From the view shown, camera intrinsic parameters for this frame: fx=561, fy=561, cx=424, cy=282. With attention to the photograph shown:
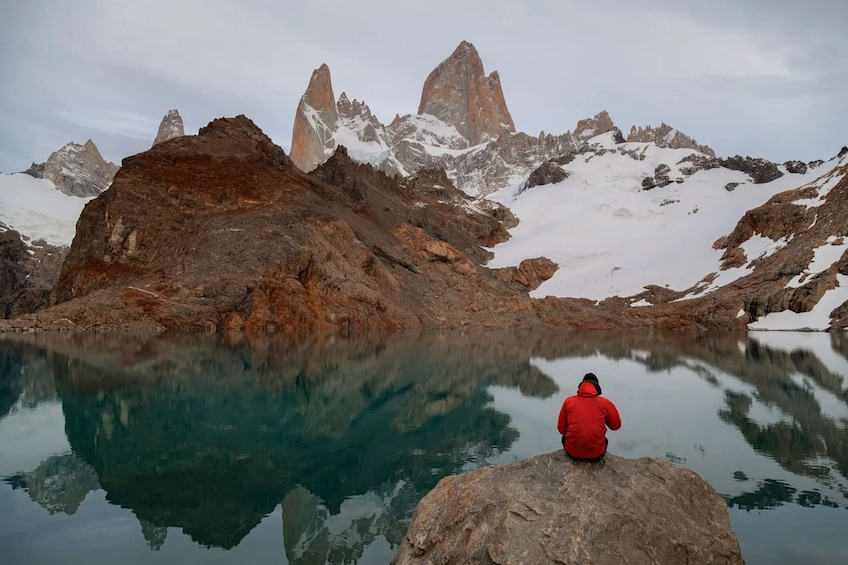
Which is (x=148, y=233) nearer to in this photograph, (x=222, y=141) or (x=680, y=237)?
(x=222, y=141)

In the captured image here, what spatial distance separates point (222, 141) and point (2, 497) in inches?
3369

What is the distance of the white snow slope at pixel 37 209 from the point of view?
523 feet

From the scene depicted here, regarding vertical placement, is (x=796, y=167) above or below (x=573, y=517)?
above

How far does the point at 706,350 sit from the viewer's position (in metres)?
51.2

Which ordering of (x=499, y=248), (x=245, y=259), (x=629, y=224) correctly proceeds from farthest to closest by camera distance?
(x=629, y=224) < (x=499, y=248) < (x=245, y=259)

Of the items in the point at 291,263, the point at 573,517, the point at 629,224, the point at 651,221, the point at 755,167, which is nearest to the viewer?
the point at 573,517

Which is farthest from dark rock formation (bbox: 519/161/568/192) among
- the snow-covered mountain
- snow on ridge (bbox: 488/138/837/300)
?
snow on ridge (bbox: 488/138/837/300)

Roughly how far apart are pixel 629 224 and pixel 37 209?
176 m

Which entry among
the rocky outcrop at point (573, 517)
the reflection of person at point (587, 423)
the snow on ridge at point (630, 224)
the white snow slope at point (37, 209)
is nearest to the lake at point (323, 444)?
the rocky outcrop at point (573, 517)

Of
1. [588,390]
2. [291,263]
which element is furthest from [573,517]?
[291,263]

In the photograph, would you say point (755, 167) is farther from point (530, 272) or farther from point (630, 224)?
point (530, 272)

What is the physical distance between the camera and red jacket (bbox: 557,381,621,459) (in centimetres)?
795

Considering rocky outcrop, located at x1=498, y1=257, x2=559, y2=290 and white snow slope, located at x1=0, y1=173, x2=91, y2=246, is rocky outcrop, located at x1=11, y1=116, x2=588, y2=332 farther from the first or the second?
white snow slope, located at x1=0, y1=173, x2=91, y2=246

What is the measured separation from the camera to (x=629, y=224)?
152 meters
